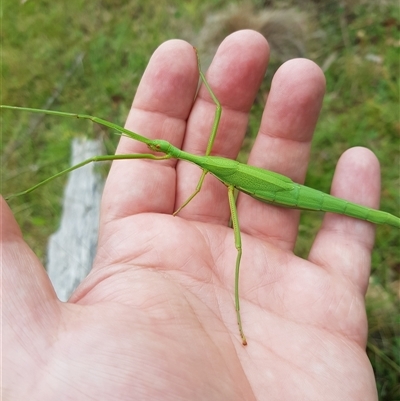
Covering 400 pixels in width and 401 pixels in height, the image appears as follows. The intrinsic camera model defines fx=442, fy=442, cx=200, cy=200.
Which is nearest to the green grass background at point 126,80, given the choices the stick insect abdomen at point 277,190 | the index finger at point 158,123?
the stick insect abdomen at point 277,190

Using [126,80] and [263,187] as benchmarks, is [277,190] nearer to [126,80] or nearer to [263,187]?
[263,187]

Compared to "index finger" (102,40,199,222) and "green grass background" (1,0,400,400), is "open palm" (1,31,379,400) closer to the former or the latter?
"index finger" (102,40,199,222)

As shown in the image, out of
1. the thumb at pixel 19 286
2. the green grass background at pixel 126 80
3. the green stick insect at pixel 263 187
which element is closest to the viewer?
the thumb at pixel 19 286

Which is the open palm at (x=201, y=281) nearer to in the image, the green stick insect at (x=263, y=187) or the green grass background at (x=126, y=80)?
the green stick insect at (x=263, y=187)

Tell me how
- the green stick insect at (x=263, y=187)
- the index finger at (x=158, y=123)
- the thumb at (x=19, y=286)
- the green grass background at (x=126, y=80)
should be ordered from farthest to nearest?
the green grass background at (x=126, y=80), the green stick insect at (x=263, y=187), the index finger at (x=158, y=123), the thumb at (x=19, y=286)

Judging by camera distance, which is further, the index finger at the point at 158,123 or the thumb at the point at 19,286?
the index finger at the point at 158,123

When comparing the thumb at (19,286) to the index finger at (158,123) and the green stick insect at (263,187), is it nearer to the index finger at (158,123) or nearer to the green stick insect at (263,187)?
the index finger at (158,123)

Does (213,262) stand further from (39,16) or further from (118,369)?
(39,16)
